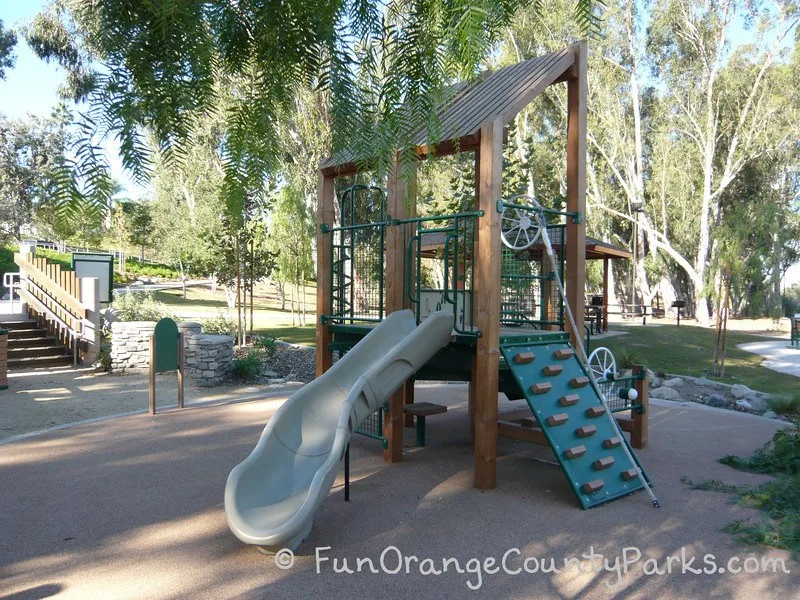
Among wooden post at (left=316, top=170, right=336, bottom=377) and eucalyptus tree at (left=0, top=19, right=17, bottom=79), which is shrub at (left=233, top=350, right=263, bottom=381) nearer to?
wooden post at (left=316, top=170, right=336, bottom=377)

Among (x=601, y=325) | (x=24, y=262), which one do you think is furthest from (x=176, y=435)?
(x=601, y=325)

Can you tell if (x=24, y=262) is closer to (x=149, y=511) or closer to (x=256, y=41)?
(x=149, y=511)

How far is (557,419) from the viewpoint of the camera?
5.43 metres

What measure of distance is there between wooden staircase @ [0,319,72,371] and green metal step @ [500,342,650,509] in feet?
36.0

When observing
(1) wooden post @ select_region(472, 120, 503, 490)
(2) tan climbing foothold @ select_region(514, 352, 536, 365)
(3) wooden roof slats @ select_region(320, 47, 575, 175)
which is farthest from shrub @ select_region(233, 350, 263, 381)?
(2) tan climbing foothold @ select_region(514, 352, 536, 365)

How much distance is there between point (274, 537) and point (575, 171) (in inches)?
193

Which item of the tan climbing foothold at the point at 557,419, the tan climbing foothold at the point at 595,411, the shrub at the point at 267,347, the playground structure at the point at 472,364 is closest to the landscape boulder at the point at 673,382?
the playground structure at the point at 472,364

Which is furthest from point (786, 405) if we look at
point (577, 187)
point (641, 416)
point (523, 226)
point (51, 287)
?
point (51, 287)

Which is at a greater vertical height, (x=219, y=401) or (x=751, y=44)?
(x=751, y=44)

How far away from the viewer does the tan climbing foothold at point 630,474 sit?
5.54 metres

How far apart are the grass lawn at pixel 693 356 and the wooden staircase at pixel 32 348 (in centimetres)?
Result: 1167

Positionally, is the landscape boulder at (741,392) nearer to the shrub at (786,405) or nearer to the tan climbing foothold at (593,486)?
the shrub at (786,405)

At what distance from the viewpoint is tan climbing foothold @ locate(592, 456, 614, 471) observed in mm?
5398

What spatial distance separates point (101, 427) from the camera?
26.0 feet
